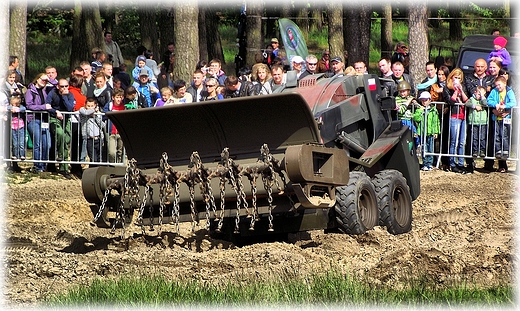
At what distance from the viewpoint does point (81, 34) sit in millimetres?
27312

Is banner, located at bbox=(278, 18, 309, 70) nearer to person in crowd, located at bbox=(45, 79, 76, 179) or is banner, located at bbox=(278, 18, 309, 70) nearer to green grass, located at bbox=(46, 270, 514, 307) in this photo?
person in crowd, located at bbox=(45, 79, 76, 179)

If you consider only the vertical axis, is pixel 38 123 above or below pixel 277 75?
below

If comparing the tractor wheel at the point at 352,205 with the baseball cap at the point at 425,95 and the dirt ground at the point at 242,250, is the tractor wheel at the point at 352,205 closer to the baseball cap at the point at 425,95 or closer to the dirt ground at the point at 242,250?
the dirt ground at the point at 242,250

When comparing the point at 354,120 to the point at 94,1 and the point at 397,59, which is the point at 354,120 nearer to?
the point at 397,59

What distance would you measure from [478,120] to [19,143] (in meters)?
7.80

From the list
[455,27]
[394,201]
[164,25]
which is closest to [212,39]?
[164,25]

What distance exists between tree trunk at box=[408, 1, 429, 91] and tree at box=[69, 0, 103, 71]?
869 centimetres

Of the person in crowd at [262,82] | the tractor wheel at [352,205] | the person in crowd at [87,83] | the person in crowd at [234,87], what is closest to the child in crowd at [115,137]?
the person in crowd at [87,83]

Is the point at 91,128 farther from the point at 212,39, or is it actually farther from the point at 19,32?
the point at 212,39

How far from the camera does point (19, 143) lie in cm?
1658

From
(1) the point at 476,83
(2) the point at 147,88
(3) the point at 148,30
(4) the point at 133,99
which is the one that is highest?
(3) the point at 148,30

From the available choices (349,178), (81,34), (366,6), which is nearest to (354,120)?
(349,178)

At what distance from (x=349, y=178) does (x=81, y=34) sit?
56.8 ft

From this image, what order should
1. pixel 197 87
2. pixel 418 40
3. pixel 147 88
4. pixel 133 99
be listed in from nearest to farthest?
pixel 197 87 < pixel 133 99 < pixel 147 88 < pixel 418 40
